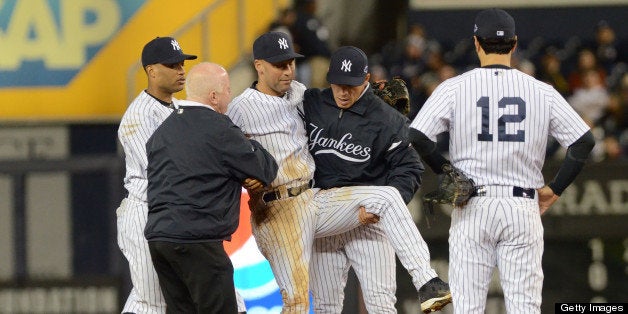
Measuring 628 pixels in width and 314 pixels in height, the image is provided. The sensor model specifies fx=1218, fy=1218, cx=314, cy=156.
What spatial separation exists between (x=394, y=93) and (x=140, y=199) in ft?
4.95

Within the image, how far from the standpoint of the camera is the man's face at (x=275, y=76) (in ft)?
20.1

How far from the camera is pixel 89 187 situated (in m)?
8.52

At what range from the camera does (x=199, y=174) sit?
18.4 feet

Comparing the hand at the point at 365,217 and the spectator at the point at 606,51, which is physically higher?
the spectator at the point at 606,51

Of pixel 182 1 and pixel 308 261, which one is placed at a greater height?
pixel 182 1

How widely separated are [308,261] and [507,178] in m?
1.11

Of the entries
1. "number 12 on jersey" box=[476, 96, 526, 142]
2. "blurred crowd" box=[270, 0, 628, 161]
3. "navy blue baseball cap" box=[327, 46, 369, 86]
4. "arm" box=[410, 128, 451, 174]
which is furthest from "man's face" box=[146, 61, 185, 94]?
"blurred crowd" box=[270, 0, 628, 161]

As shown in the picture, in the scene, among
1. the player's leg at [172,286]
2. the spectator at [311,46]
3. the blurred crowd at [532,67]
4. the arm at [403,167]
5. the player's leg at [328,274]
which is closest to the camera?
the player's leg at [172,286]

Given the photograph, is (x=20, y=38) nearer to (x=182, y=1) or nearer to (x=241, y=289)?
(x=182, y=1)

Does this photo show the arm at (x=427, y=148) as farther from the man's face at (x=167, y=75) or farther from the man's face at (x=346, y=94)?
the man's face at (x=167, y=75)

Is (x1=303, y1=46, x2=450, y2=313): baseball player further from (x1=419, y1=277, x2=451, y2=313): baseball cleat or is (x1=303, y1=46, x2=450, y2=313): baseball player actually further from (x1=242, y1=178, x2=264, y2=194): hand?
(x1=242, y1=178, x2=264, y2=194): hand

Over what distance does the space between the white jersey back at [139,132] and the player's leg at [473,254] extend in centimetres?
163

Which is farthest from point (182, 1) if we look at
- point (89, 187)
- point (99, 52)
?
point (89, 187)

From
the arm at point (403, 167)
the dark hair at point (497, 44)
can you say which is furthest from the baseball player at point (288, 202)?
the dark hair at point (497, 44)
